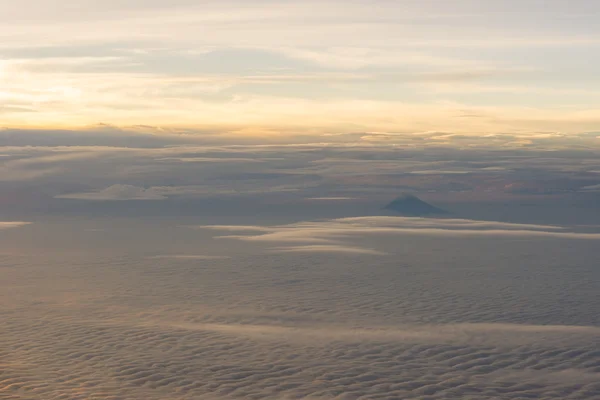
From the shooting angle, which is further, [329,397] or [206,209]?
[206,209]

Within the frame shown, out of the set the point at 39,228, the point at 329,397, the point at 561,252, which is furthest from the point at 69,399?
the point at 39,228

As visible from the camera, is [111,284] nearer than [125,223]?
Yes

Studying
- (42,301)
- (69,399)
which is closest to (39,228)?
(42,301)

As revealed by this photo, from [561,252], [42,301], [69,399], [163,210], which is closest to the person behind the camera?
[69,399]

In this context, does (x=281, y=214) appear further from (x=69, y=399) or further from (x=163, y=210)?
(x=69, y=399)

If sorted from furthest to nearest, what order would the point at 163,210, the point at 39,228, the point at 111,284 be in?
the point at 163,210 → the point at 39,228 → the point at 111,284

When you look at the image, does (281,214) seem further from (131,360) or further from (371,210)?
(131,360)
